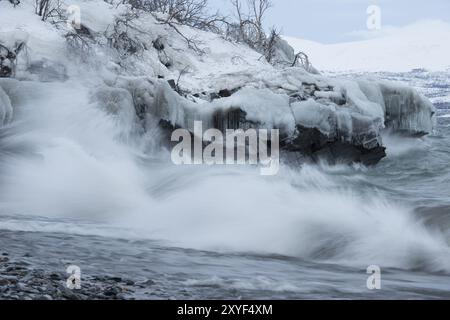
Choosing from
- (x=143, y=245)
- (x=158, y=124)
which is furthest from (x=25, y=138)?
(x=143, y=245)

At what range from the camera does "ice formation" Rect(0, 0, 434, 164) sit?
10.9m

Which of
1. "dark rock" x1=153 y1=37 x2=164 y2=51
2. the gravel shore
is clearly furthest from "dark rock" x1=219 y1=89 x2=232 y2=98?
the gravel shore

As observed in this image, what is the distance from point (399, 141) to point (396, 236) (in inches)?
304

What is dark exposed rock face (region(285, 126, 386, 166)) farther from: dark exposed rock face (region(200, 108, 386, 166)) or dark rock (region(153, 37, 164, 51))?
dark rock (region(153, 37, 164, 51))

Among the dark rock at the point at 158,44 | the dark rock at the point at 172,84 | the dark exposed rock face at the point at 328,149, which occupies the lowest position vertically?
the dark exposed rock face at the point at 328,149

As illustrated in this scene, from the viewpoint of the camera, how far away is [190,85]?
1241 cm

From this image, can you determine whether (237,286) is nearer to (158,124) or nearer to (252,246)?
(252,246)

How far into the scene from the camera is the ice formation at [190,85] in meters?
10.9

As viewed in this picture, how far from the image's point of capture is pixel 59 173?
30.9ft

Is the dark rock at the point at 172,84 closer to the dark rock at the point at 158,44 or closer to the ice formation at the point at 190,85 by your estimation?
the ice formation at the point at 190,85

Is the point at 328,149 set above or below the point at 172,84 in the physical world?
below

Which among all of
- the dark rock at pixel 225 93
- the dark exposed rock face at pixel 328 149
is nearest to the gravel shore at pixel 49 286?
the dark exposed rock face at pixel 328 149

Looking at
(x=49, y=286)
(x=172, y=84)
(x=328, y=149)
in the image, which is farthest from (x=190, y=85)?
(x=49, y=286)

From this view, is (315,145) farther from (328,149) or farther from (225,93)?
(225,93)
